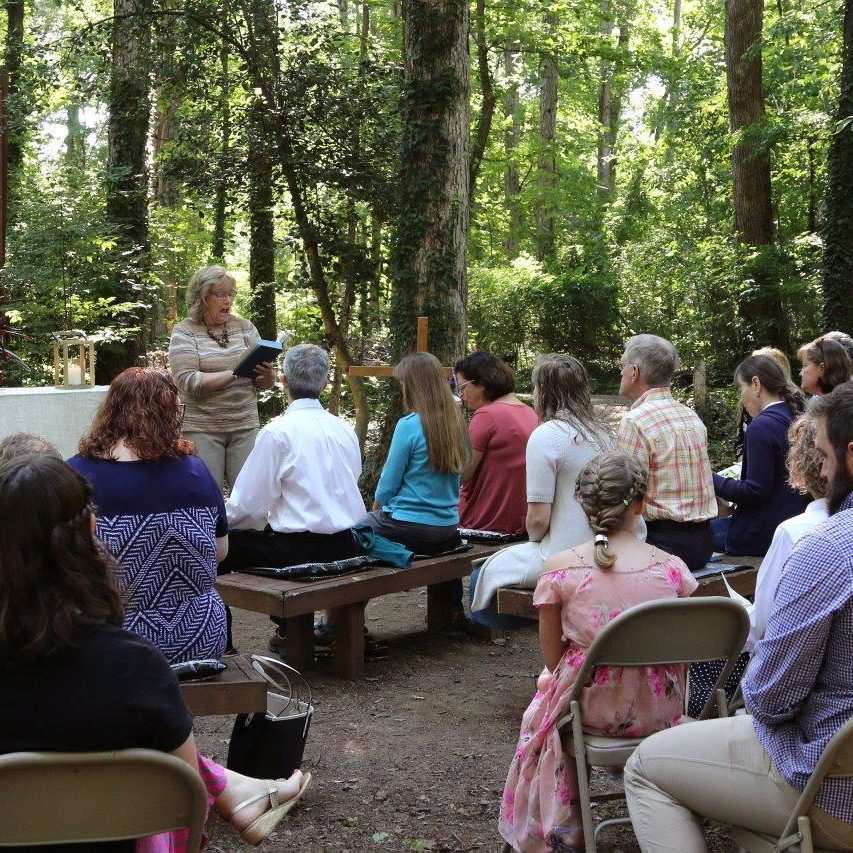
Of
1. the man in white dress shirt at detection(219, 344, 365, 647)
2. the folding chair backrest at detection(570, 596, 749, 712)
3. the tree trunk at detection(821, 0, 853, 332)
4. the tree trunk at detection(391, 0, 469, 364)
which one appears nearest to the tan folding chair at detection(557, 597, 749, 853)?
the folding chair backrest at detection(570, 596, 749, 712)

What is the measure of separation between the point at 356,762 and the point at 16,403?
15.2 ft

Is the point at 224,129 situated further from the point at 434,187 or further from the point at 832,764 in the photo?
the point at 832,764

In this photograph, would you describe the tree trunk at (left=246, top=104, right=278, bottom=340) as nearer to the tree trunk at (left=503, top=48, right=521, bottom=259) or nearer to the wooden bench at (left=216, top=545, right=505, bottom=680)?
the wooden bench at (left=216, top=545, right=505, bottom=680)

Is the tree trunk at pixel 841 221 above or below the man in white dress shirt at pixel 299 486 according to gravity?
above

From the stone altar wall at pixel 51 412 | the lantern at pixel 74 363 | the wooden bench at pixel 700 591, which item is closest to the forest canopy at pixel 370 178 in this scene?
the lantern at pixel 74 363

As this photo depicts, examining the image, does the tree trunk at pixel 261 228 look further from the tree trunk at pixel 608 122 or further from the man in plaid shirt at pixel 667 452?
the tree trunk at pixel 608 122

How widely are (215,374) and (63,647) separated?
182 inches

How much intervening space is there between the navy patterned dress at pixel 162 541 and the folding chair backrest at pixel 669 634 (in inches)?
54.0

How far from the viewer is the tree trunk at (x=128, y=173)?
13.3 m

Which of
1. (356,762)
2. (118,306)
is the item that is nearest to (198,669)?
(356,762)

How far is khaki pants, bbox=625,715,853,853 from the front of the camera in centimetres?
254

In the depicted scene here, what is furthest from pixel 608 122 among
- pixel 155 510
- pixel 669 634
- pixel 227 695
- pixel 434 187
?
pixel 669 634

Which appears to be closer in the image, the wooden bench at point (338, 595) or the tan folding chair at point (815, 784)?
the tan folding chair at point (815, 784)

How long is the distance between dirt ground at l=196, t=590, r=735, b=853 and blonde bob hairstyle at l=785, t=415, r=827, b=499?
1273 millimetres
